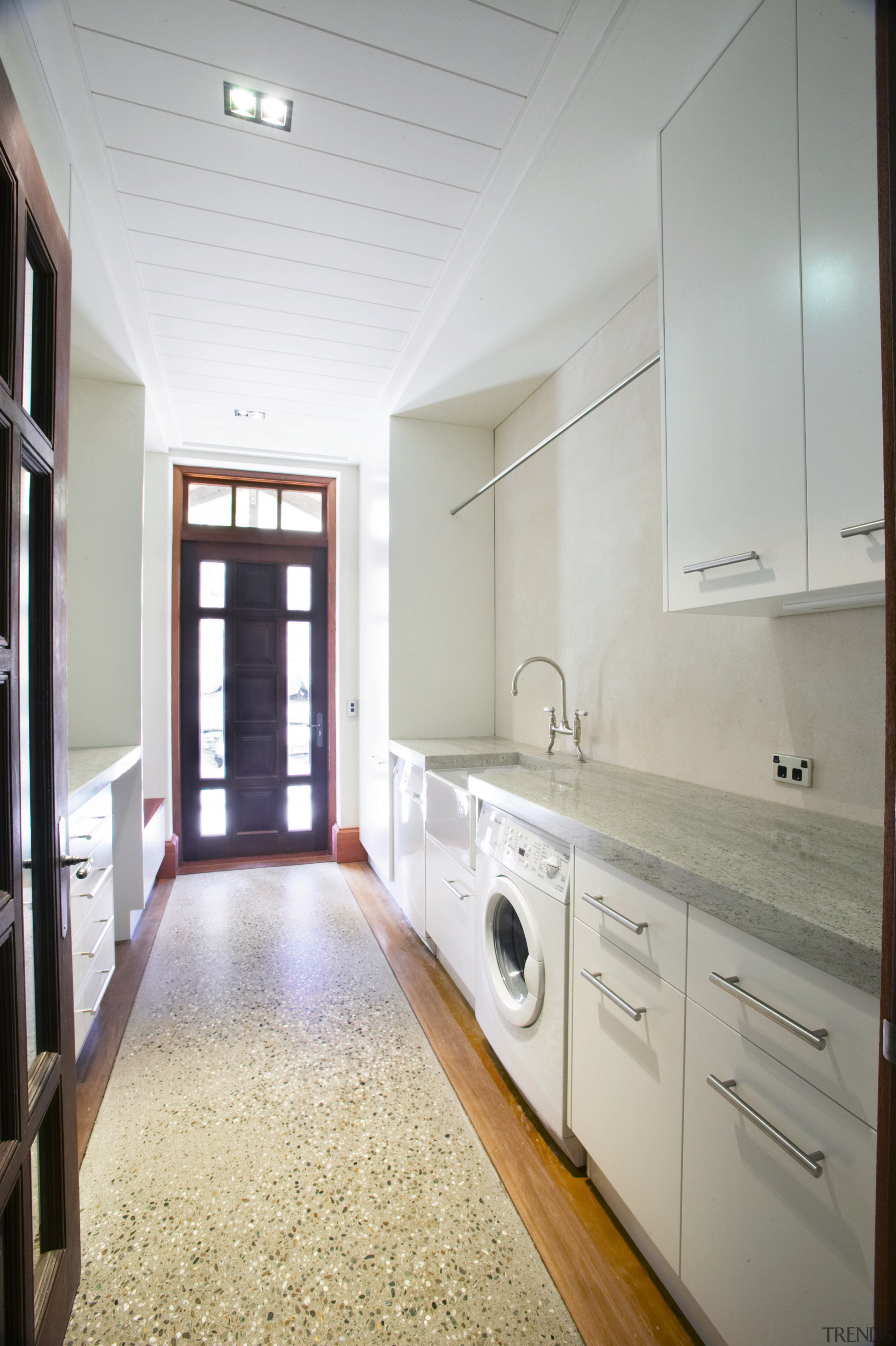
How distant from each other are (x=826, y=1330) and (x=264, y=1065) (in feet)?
5.48

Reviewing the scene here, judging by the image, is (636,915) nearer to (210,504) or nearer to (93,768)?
(93,768)

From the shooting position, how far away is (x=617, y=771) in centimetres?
217

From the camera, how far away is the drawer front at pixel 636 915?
110cm

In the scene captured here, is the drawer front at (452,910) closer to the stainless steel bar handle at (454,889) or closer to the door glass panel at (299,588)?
the stainless steel bar handle at (454,889)

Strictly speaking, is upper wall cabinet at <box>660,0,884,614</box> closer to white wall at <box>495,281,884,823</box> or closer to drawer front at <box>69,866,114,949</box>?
white wall at <box>495,281,884,823</box>

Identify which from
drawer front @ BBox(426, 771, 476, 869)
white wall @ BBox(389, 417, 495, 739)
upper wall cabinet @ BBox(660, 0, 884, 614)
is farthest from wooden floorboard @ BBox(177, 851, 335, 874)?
upper wall cabinet @ BBox(660, 0, 884, 614)

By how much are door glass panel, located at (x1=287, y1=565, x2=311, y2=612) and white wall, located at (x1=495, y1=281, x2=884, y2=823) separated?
1.50 metres

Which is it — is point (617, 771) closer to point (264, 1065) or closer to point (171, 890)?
point (264, 1065)

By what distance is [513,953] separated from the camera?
6.21 ft

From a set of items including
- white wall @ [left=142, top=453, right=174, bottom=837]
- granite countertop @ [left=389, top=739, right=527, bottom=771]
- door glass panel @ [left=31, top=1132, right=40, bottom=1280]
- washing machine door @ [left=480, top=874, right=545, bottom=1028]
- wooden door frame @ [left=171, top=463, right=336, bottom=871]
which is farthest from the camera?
wooden door frame @ [left=171, top=463, right=336, bottom=871]

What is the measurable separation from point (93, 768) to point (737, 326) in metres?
2.43

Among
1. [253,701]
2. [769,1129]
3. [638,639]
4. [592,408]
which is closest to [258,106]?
[592,408]

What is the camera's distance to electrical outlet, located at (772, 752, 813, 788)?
150cm

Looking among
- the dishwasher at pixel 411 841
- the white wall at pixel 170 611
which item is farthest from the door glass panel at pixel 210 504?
the dishwasher at pixel 411 841
